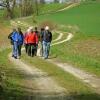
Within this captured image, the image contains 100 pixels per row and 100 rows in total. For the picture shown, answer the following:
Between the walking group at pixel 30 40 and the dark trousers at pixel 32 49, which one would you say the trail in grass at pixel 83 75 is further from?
the dark trousers at pixel 32 49

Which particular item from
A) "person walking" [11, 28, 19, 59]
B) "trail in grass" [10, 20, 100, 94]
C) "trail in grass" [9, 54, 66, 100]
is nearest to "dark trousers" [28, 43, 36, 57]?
"person walking" [11, 28, 19, 59]

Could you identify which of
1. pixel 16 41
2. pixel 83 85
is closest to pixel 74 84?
pixel 83 85

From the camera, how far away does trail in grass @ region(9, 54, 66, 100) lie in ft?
52.4

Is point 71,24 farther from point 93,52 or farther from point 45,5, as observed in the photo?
point 45,5

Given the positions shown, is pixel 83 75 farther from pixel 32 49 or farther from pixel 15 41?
pixel 32 49

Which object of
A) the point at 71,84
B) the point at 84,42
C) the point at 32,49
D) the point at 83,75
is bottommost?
the point at 84,42

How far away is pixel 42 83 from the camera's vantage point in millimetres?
18141

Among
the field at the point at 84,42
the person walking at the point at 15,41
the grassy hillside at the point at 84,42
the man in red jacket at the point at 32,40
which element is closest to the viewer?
the field at the point at 84,42

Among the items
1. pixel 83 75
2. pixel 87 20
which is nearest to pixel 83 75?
pixel 83 75

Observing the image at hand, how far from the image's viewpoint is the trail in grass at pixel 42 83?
52.4 feet

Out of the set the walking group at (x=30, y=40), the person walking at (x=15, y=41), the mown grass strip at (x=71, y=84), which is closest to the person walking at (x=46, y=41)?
the walking group at (x=30, y=40)

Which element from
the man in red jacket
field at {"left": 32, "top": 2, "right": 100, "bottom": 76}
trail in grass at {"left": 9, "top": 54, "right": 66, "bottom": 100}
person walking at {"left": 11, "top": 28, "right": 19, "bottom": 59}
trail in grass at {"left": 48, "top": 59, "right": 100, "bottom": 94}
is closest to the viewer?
trail in grass at {"left": 9, "top": 54, "right": 66, "bottom": 100}

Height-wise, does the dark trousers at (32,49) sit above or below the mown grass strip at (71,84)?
below

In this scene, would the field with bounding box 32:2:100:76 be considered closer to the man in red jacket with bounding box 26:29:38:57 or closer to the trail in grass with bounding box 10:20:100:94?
the trail in grass with bounding box 10:20:100:94
